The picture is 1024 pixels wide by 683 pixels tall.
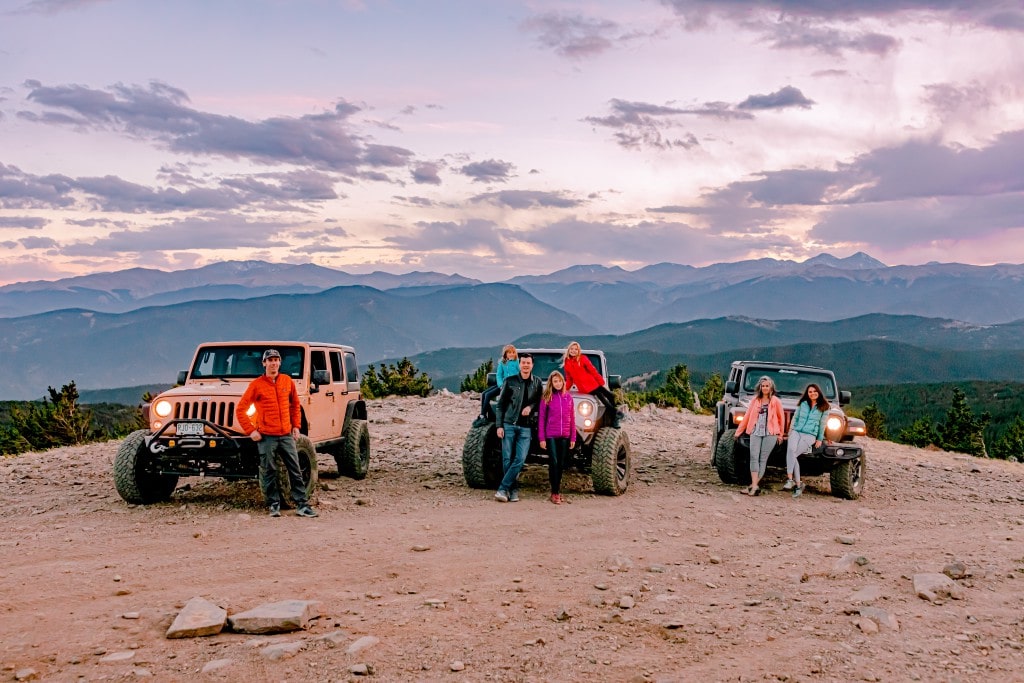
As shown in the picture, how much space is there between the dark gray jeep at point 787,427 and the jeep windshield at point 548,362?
95.7 inches

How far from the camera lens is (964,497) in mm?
14117

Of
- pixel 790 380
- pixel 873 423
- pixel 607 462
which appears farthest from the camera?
pixel 873 423

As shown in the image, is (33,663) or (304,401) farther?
(304,401)

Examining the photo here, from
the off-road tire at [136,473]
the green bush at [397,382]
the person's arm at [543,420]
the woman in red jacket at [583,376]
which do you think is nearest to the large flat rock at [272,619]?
the off-road tire at [136,473]

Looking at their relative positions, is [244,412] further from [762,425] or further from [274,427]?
[762,425]

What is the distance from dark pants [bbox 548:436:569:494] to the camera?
37.6ft

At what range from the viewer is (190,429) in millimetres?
10617

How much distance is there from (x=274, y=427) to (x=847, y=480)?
872cm

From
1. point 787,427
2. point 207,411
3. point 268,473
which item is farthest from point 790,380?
point 207,411

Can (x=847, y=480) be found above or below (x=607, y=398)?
below

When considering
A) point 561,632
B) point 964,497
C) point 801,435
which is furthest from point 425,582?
point 964,497

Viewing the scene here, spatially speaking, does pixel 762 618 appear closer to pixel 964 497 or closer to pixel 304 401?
pixel 304 401

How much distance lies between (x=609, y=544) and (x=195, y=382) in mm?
6686

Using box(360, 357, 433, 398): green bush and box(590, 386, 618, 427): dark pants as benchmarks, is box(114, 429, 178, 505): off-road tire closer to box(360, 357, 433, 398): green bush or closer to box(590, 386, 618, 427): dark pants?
box(590, 386, 618, 427): dark pants
